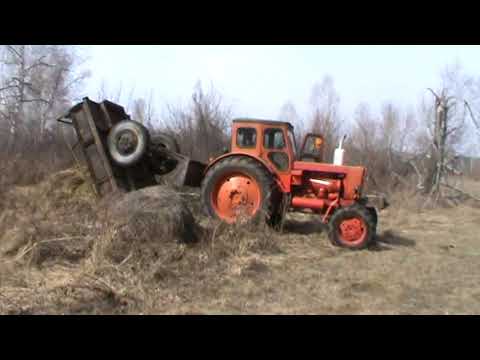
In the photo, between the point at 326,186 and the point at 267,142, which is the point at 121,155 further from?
the point at 326,186

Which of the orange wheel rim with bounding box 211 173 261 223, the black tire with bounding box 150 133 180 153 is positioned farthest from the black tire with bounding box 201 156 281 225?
the black tire with bounding box 150 133 180 153

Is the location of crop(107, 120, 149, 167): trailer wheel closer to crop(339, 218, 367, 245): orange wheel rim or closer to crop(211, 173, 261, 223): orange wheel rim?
crop(211, 173, 261, 223): orange wheel rim

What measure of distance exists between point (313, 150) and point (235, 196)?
6.45 ft

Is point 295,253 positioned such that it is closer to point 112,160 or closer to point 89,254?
point 89,254

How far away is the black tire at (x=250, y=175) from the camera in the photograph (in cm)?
822

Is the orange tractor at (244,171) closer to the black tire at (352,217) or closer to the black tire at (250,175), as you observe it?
the black tire at (250,175)

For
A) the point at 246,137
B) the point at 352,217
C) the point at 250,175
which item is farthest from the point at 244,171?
the point at 352,217

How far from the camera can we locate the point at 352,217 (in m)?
7.58

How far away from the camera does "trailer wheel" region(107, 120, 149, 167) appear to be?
843 centimetres

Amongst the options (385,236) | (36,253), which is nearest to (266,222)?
(385,236)

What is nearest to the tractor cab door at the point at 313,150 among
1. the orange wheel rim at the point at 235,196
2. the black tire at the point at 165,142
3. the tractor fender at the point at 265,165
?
the tractor fender at the point at 265,165

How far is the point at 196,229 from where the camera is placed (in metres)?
6.98

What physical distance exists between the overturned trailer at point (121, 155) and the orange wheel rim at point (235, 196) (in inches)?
26.0

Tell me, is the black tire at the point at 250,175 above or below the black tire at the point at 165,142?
below
